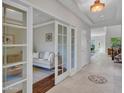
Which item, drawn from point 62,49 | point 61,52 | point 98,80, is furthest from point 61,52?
point 98,80

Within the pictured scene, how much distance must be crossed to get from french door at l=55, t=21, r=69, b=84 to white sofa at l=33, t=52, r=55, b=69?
961mm

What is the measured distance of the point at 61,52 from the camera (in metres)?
3.85

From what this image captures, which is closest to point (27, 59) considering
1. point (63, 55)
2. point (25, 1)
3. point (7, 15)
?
point (7, 15)

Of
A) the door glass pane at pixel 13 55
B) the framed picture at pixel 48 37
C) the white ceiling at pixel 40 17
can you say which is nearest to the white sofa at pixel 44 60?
the framed picture at pixel 48 37

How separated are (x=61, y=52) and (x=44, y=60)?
1.54 metres

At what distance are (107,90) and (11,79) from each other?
262cm

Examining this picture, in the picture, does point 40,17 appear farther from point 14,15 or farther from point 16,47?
point 16,47

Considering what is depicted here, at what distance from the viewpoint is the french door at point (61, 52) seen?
3478 millimetres

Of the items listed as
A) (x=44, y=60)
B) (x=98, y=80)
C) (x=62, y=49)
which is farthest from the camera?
(x=44, y=60)

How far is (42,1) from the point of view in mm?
2492

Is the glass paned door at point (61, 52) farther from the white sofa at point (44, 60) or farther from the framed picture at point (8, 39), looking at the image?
the framed picture at point (8, 39)

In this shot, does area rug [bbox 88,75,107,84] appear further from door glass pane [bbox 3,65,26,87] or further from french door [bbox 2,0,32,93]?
door glass pane [bbox 3,65,26,87]

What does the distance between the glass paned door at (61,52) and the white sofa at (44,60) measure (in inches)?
37.8

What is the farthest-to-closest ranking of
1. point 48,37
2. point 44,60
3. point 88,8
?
1. point 48,37
2. point 44,60
3. point 88,8
